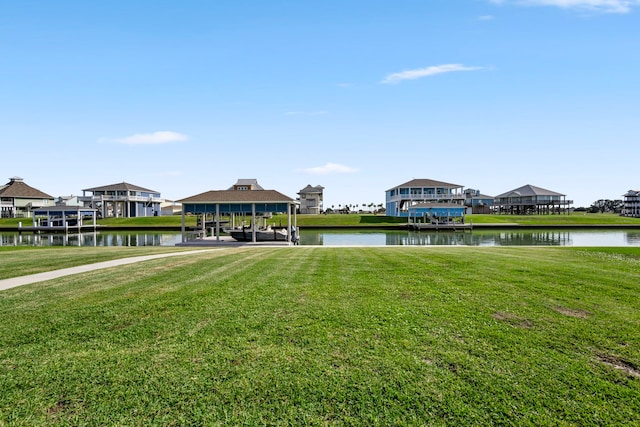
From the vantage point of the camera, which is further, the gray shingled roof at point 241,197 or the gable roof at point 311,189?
the gable roof at point 311,189

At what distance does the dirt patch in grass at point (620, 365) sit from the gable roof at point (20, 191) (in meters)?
93.8

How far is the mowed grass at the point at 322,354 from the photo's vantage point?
3584 mm

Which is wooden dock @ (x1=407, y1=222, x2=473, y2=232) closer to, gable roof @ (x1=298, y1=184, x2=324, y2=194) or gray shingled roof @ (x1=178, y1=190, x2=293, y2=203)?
gray shingled roof @ (x1=178, y1=190, x2=293, y2=203)

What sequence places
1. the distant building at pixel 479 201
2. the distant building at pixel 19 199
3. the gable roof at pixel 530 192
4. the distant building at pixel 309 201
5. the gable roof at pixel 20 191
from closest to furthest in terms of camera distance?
the distant building at pixel 19 199 < the gable roof at pixel 20 191 < the distant building at pixel 309 201 < the gable roof at pixel 530 192 < the distant building at pixel 479 201

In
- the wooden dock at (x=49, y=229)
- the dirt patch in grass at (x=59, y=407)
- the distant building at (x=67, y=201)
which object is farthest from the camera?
the distant building at (x=67, y=201)

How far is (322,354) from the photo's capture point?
4656 millimetres

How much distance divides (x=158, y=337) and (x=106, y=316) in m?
1.55

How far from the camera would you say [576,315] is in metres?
6.06

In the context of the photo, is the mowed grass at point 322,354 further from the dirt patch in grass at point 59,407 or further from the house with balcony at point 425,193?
the house with balcony at point 425,193

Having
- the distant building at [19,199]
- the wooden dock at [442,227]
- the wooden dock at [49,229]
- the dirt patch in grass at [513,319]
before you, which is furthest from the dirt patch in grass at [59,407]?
the distant building at [19,199]

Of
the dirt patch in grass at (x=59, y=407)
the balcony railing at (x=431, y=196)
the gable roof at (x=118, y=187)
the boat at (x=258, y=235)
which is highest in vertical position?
the gable roof at (x=118, y=187)

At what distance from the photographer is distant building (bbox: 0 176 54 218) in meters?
71.5

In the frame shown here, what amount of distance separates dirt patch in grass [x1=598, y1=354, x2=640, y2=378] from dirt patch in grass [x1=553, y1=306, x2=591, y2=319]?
1.56 m

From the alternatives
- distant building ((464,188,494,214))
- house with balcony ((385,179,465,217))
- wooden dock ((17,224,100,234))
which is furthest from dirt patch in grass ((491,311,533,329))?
distant building ((464,188,494,214))
